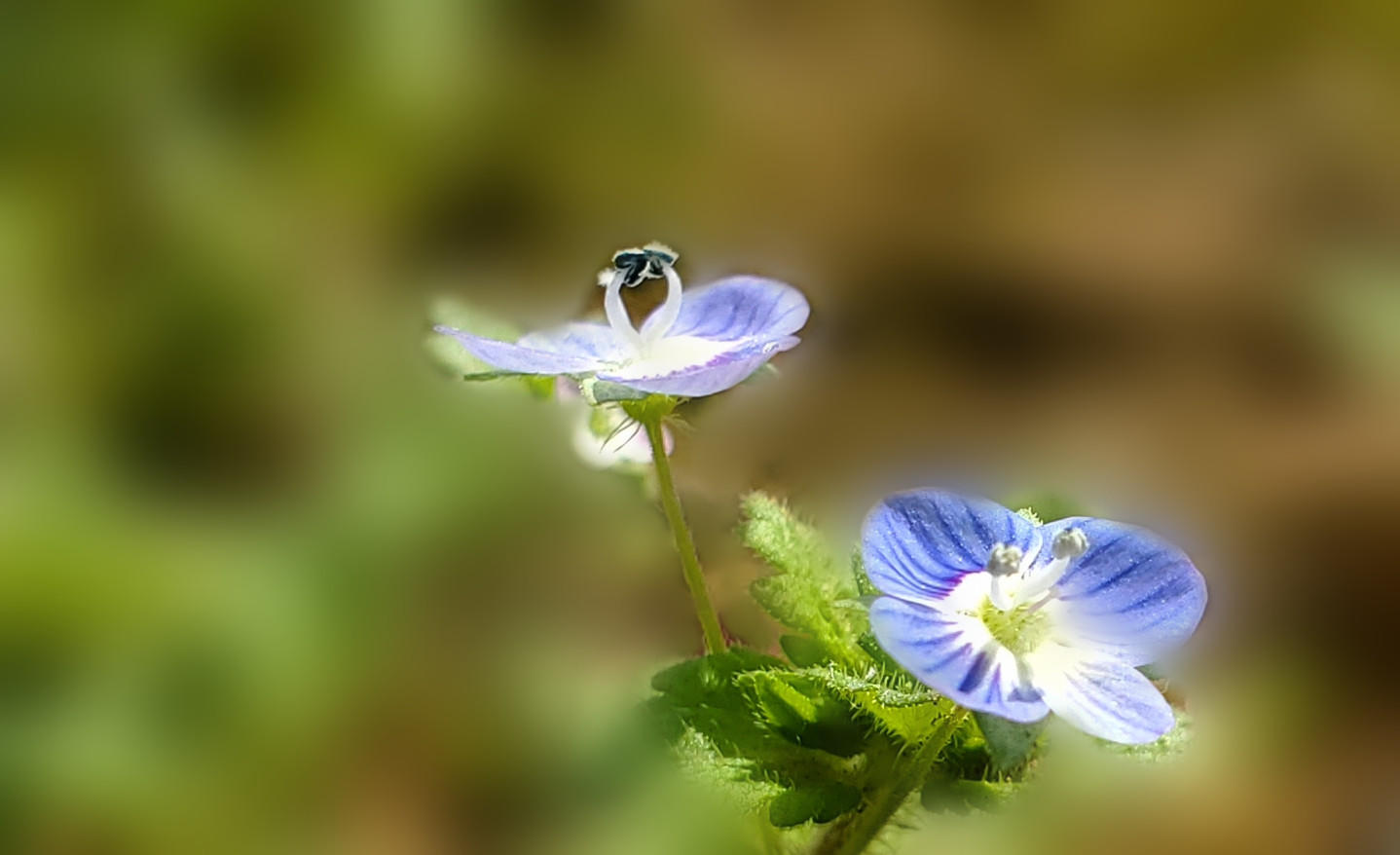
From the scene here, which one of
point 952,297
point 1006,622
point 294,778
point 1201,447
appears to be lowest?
point 1006,622

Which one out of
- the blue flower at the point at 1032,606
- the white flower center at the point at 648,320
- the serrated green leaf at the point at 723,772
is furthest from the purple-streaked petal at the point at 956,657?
the white flower center at the point at 648,320

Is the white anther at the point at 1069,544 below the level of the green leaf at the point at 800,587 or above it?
below

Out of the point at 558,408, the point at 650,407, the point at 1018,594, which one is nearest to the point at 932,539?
the point at 1018,594

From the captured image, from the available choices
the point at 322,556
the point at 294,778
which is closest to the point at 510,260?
the point at 322,556

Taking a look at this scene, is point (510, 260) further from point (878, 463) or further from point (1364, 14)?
point (1364, 14)

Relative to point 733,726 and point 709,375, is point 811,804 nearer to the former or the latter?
point 733,726

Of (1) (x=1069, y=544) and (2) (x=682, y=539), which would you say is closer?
(1) (x=1069, y=544)

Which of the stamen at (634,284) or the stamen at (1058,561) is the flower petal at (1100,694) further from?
the stamen at (634,284)
